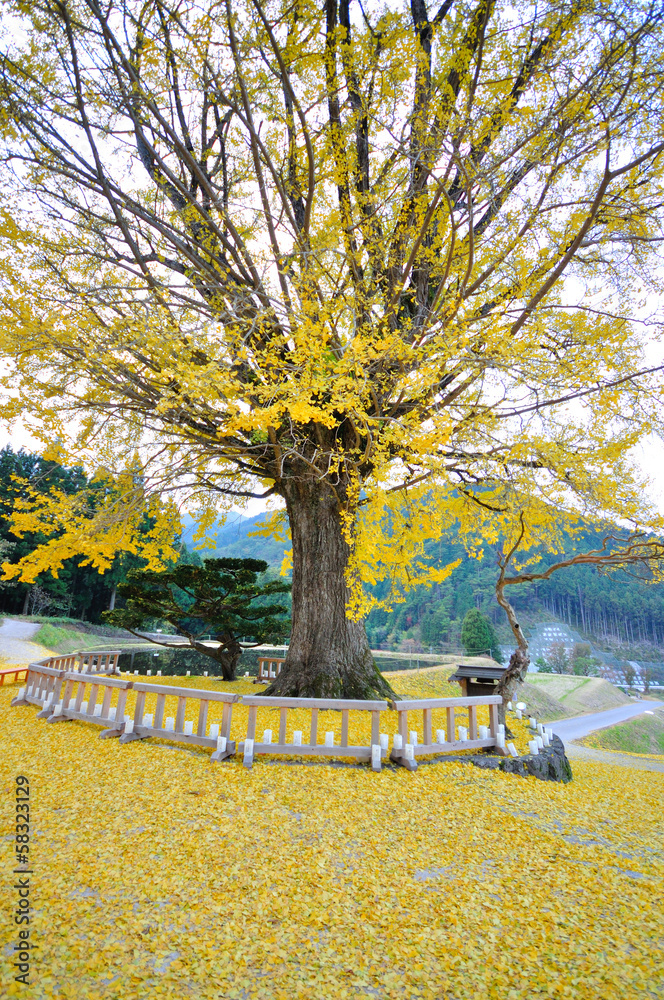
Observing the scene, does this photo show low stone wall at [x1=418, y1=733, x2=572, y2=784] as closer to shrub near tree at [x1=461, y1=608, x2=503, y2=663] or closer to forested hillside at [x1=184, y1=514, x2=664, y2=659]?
shrub near tree at [x1=461, y1=608, x2=503, y2=663]

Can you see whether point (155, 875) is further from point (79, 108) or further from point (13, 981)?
point (79, 108)

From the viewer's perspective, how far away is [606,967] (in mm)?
2029

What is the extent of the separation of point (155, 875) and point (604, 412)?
683 cm

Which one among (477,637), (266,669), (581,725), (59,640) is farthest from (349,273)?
(477,637)

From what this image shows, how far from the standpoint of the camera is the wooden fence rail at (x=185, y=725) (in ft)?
14.6

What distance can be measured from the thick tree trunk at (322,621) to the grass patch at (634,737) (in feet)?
33.1

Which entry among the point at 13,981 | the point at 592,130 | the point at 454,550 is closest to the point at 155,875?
the point at 13,981

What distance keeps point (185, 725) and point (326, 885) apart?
273cm

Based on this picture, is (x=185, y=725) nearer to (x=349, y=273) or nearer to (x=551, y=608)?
(x=349, y=273)

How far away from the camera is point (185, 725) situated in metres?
4.80

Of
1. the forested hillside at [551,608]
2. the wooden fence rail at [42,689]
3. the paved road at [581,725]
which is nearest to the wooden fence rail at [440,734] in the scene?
the wooden fence rail at [42,689]

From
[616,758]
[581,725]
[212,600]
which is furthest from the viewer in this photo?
[581,725]

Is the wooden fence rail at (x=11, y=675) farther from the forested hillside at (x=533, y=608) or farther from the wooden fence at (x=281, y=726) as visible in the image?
the forested hillside at (x=533, y=608)

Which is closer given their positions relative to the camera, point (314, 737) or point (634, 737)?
point (314, 737)
